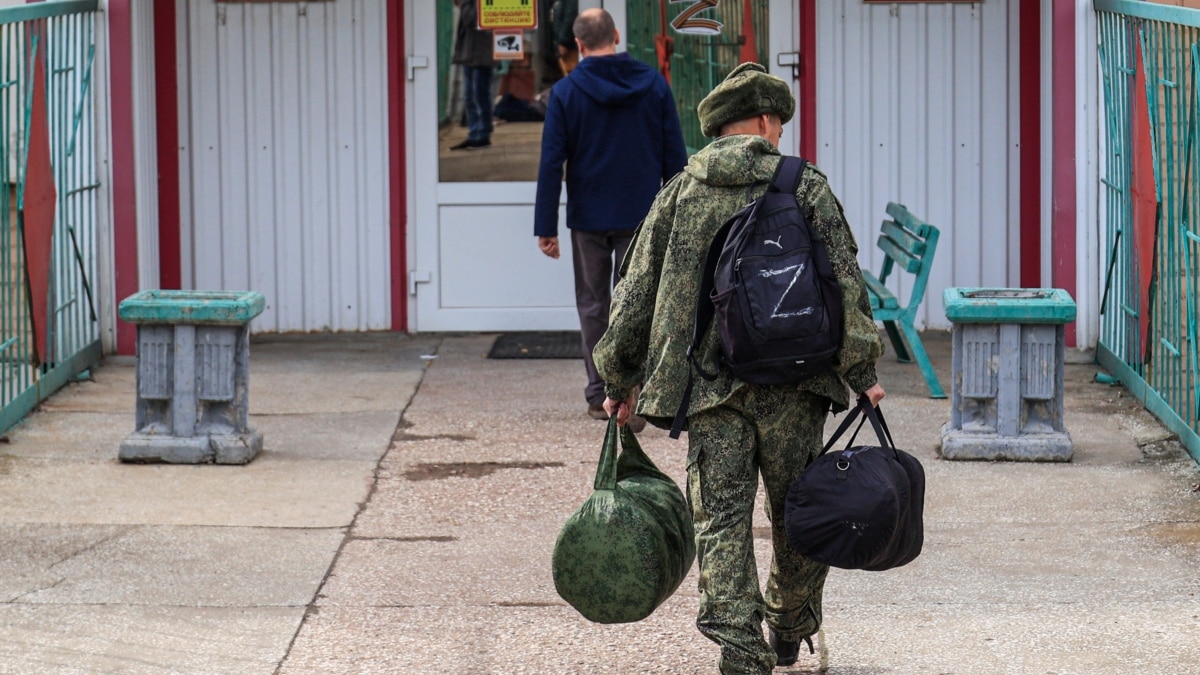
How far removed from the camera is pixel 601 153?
298 inches

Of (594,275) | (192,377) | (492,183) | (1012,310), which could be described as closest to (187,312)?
(192,377)

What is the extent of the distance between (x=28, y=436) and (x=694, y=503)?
163 inches

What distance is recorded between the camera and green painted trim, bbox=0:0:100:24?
24.9 ft

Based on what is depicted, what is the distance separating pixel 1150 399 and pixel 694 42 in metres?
3.24

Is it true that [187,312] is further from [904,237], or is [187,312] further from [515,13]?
[904,237]

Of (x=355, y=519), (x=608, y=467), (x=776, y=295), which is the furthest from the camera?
(x=355, y=519)

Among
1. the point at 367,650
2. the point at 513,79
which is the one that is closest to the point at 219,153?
the point at 513,79

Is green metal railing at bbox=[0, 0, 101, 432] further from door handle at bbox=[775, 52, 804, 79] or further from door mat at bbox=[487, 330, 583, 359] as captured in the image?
door handle at bbox=[775, 52, 804, 79]

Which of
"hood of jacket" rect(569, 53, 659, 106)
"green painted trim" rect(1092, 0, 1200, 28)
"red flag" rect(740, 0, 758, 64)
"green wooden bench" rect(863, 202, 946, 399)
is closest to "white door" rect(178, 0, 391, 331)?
"red flag" rect(740, 0, 758, 64)

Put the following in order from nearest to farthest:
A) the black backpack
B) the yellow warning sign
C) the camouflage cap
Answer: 1. the black backpack
2. the camouflage cap
3. the yellow warning sign

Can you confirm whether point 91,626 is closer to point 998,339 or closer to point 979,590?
point 979,590

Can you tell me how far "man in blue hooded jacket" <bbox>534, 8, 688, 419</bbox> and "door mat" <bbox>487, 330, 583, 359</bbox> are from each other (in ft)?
5.62

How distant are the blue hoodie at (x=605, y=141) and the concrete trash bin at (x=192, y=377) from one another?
1.46m

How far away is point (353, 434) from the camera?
25.1 ft
